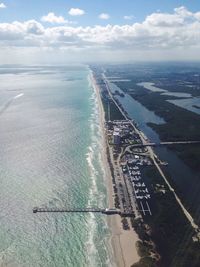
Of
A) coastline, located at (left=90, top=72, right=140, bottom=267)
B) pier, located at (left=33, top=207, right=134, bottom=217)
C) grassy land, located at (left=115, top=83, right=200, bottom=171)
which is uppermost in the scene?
grassy land, located at (left=115, top=83, right=200, bottom=171)

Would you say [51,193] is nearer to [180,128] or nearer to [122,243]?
[122,243]

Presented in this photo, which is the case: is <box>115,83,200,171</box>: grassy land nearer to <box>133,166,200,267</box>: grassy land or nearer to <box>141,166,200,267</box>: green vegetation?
<box>141,166,200,267</box>: green vegetation

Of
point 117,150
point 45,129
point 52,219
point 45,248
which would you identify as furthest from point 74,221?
point 45,129

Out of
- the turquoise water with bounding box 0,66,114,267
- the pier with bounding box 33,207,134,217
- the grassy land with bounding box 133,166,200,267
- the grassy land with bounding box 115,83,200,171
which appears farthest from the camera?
the grassy land with bounding box 115,83,200,171

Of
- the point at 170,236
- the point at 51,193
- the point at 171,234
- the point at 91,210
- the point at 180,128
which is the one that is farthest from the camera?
the point at 180,128

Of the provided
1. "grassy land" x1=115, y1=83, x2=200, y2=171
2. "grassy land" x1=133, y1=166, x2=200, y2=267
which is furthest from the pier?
"grassy land" x1=115, y1=83, x2=200, y2=171

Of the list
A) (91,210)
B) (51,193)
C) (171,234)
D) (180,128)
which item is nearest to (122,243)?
(171,234)

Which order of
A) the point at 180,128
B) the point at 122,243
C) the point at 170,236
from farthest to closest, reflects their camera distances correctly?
the point at 180,128 → the point at 170,236 → the point at 122,243

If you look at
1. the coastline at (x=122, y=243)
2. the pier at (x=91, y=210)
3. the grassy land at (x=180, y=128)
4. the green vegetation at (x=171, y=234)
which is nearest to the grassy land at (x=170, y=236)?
the green vegetation at (x=171, y=234)

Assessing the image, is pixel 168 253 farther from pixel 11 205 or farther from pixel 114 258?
pixel 11 205
